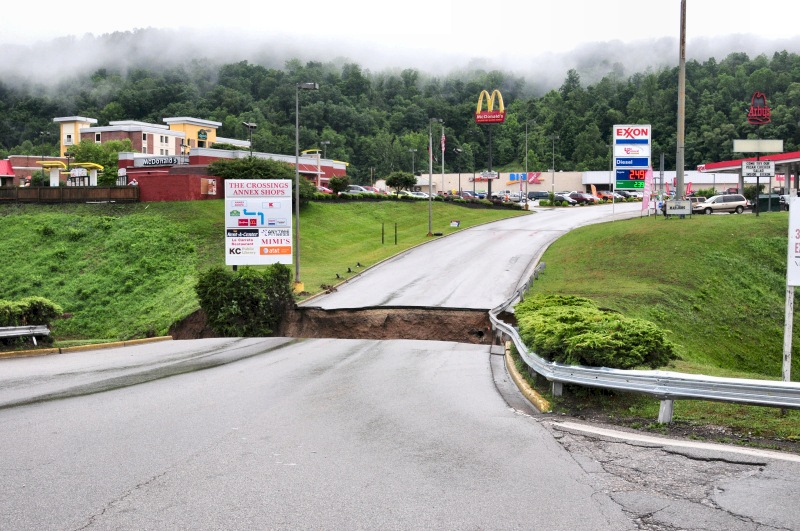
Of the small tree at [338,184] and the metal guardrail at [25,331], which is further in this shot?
the small tree at [338,184]

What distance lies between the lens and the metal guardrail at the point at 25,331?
21.3m

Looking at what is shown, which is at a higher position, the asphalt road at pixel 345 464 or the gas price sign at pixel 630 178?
the gas price sign at pixel 630 178

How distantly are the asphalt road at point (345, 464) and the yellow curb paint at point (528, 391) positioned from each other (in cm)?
19

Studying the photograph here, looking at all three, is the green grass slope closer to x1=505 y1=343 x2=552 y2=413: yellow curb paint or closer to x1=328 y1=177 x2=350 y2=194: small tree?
x1=505 y1=343 x2=552 y2=413: yellow curb paint

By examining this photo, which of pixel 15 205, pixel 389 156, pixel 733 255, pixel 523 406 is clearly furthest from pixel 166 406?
pixel 389 156

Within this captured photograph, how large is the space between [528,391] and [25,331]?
14608 millimetres

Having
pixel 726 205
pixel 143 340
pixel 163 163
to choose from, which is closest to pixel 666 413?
pixel 143 340

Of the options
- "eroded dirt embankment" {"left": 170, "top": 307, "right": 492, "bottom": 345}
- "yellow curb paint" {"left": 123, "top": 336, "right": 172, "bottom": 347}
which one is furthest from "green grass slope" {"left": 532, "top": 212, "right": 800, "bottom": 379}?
"yellow curb paint" {"left": 123, "top": 336, "right": 172, "bottom": 347}

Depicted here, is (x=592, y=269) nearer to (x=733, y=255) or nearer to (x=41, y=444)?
(x=733, y=255)

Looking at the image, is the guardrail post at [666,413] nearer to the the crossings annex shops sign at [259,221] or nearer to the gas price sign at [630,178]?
the the crossings annex shops sign at [259,221]

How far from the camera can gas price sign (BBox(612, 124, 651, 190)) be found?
43.8 m

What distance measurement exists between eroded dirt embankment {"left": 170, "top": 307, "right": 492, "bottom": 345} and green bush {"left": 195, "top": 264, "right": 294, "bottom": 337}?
75 cm

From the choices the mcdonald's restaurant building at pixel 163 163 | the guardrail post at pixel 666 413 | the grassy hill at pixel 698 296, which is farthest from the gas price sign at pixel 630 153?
the guardrail post at pixel 666 413

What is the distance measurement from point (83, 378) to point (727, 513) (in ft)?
43.5
